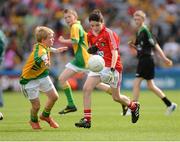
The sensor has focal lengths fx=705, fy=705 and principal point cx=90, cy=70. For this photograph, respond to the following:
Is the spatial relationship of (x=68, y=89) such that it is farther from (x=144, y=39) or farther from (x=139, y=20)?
(x=139, y=20)

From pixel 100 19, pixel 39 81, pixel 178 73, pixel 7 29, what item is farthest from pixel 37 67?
pixel 7 29

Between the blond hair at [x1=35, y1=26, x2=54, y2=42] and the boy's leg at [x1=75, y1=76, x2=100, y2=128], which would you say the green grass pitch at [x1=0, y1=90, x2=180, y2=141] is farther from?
the blond hair at [x1=35, y1=26, x2=54, y2=42]

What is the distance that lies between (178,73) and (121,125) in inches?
588

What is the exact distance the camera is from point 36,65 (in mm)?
13281

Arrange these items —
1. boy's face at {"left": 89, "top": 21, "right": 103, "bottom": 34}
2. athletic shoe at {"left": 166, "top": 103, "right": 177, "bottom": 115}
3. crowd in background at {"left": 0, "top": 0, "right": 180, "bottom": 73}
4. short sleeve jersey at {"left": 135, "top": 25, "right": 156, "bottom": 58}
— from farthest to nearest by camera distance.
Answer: crowd in background at {"left": 0, "top": 0, "right": 180, "bottom": 73}
short sleeve jersey at {"left": 135, "top": 25, "right": 156, "bottom": 58}
athletic shoe at {"left": 166, "top": 103, "right": 177, "bottom": 115}
boy's face at {"left": 89, "top": 21, "right": 103, "bottom": 34}

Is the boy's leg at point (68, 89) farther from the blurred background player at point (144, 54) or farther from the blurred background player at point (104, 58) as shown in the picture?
the blurred background player at point (104, 58)

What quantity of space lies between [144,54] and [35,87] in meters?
4.87

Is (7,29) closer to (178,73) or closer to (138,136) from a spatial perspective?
(178,73)

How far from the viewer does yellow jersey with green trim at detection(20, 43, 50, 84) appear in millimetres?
13126

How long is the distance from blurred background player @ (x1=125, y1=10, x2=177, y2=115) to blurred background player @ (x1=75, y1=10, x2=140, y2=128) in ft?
9.20

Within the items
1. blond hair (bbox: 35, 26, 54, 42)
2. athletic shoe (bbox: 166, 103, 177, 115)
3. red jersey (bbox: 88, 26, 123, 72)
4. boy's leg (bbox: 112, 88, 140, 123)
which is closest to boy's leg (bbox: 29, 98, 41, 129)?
blond hair (bbox: 35, 26, 54, 42)

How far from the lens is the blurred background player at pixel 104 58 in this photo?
530 inches

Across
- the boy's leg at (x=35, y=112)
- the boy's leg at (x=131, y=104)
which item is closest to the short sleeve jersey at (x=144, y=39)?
the boy's leg at (x=131, y=104)

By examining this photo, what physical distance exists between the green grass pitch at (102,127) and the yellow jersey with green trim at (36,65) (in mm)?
1007
